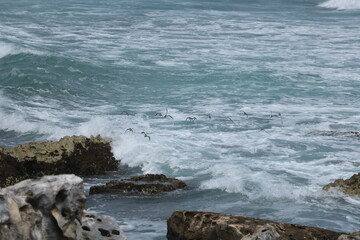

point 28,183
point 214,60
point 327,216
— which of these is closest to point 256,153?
point 327,216

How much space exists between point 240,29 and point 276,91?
15.2 m

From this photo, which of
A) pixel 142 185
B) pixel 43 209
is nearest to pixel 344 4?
pixel 142 185

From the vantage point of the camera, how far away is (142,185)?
1098 cm

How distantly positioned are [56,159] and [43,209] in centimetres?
655

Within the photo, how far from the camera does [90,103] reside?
19.5 metres

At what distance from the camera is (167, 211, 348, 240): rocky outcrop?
247 inches

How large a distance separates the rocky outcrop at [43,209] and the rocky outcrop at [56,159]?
5535 mm

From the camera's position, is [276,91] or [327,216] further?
[276,91]

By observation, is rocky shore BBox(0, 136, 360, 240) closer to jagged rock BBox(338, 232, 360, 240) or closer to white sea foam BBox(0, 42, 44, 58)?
jagged rock BBox(338, 232, 360, 240)

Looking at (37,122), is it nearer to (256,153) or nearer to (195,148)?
(195,148)

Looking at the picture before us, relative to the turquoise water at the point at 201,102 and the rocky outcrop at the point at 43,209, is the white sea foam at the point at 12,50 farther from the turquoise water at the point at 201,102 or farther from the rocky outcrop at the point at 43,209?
the rocky outcrop at the point at 43,209

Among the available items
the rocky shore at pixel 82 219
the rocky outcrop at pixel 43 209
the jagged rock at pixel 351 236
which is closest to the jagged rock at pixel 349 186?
the rocky shore at pixel 82 219

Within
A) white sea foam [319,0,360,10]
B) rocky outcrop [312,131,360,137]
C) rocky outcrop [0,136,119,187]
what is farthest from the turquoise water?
white sea foam [319,0,360,10]

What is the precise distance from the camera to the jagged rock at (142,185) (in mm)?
10711
